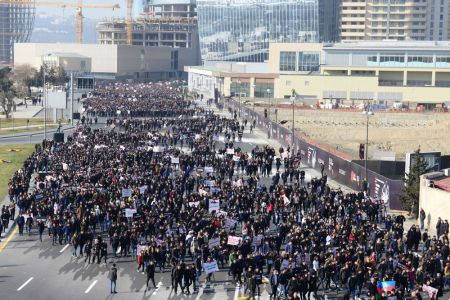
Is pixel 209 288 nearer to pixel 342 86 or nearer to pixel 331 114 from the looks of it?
pixel 331 114

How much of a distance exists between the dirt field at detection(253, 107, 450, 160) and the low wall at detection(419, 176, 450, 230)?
38.5m

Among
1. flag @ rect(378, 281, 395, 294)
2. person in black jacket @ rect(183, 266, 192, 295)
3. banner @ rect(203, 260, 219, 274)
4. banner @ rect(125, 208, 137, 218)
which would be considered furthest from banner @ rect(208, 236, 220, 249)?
flag @ rect(378, 281, 395, 294)

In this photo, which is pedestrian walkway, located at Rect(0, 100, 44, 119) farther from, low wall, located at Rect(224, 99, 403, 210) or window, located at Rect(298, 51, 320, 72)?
window, located at Rect(298, 51, 320, 72)

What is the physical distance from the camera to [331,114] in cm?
9300

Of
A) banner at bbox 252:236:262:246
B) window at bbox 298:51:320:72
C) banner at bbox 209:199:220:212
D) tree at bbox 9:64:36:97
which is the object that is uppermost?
window at bbox 298:51:320:72

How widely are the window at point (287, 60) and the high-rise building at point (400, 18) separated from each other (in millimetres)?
38374

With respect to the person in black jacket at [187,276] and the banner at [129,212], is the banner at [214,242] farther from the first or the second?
the banner at [129,212]

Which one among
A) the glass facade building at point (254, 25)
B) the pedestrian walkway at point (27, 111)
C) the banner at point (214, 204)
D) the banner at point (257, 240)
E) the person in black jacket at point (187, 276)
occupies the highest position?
the glass facade building at point (254, 25)

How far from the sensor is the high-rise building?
157 meters

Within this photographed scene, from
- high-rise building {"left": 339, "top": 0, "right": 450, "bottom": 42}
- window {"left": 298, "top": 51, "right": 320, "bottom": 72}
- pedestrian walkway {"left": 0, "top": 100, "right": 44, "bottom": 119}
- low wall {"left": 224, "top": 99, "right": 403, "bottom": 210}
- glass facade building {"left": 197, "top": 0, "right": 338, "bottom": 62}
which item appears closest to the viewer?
low wall {"left": 224, "top": 99, "right": 403, "bottom": 210}

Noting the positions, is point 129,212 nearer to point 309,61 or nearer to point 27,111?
point 27,111

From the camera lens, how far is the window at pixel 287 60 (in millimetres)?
123125

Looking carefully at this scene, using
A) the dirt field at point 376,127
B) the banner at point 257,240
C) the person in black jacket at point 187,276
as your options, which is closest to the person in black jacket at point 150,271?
the person in black jacket at point 187,276

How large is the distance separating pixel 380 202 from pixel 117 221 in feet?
46.5
